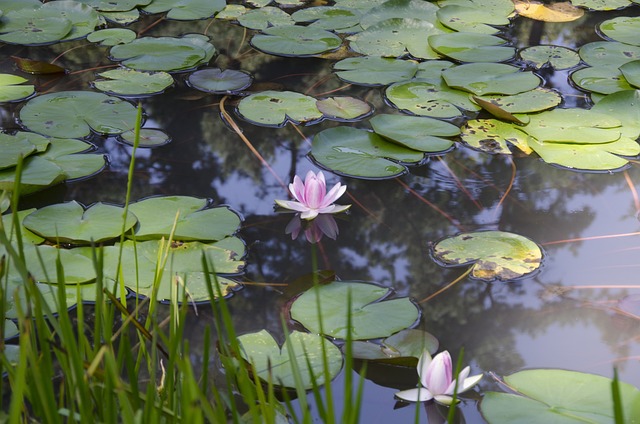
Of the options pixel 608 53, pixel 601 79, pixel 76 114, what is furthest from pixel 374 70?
pixel 76 114

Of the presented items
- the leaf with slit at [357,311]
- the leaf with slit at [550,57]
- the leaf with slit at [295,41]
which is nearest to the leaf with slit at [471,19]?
the leaf with slit at [550,57]

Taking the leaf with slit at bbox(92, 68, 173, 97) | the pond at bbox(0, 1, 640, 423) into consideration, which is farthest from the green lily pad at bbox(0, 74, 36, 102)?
the leaf with slit at bbox(92, 68, 173, 97)

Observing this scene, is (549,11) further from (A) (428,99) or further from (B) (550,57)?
(A) (428,99)

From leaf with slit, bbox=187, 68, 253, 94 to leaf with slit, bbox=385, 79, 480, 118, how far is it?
489mm

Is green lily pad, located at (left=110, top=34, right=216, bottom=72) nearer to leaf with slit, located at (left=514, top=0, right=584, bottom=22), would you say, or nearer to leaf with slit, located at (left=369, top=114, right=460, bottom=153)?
leaf with slit, located at (left=369, top=114, right=460, bottom=153)

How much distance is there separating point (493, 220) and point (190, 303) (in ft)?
2.56

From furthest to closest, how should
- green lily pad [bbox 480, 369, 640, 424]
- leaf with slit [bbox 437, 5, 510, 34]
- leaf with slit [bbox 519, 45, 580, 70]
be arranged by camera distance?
leaf with slit [bbox 437, 5, 510, 34]
leaf with slit [bbox 519, 45, 580, 70]
green lily pad [bbox 480, 369, 640, 424]

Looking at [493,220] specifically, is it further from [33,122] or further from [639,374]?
[33,122]

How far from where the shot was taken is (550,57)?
8.88 ft

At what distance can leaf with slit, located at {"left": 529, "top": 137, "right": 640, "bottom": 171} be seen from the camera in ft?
6.77

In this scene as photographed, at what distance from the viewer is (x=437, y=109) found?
232cm

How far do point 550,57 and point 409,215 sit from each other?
3.90 ft

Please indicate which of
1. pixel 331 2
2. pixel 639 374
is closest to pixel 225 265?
pixel 639 374

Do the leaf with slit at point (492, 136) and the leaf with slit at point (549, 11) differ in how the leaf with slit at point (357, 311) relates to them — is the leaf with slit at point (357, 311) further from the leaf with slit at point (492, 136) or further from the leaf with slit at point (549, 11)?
the leaf with slit at point (549, 11)
